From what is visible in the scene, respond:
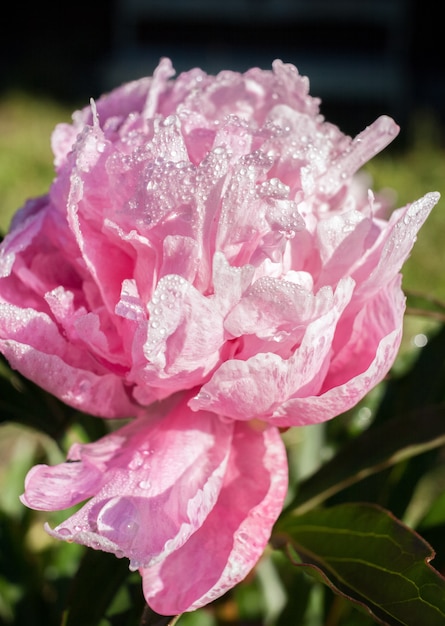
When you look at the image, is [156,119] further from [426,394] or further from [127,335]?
[426,394]

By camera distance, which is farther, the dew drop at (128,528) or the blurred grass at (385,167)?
the blurred grass at (385,167)

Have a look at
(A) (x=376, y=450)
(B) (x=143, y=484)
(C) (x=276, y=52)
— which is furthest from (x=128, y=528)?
(C) (x=276, y=52)

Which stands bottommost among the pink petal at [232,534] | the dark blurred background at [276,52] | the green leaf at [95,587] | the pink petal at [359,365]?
the dark blurred background at [276,52]

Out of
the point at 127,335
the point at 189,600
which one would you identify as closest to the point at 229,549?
the point at 189,600

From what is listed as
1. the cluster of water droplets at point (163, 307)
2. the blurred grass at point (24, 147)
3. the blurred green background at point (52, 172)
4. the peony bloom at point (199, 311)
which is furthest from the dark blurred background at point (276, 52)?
the cluster of water droplets at point (163, 307)

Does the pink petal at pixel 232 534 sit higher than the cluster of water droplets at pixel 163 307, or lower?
lower

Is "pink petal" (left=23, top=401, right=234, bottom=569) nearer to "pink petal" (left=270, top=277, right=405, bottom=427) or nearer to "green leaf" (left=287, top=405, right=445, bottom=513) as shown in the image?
"pink petal" (left=270, top=277, right=405, bottom=427)

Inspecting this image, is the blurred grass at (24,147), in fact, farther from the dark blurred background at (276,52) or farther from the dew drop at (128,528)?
the dew drop at (128,528)
